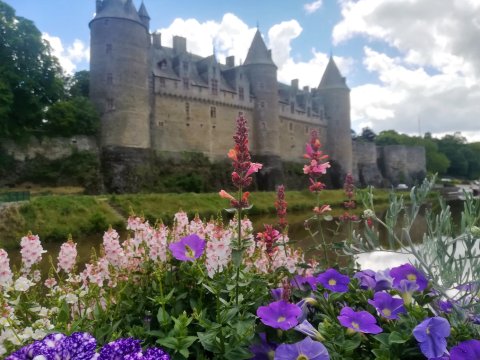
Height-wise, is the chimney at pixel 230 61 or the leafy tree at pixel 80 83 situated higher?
the chimney at pixel 230 61

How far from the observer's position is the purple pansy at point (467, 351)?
62.6 inches

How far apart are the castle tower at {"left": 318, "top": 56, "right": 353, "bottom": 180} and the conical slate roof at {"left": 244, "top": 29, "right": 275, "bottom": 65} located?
10.2m

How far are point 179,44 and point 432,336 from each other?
36655mm

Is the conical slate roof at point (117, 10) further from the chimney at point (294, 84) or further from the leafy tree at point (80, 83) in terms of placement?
the chimney at point (294, 84)

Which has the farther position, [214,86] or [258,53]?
[258,53]

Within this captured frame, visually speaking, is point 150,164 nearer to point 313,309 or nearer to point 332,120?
point 332,120

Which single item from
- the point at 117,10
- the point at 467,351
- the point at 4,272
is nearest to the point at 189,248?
the point at 4,272

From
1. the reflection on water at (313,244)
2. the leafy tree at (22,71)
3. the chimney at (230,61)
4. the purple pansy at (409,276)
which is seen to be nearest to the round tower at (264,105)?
the chimney at (230,61)

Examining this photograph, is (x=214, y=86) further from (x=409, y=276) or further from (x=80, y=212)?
(x=409, y=276)

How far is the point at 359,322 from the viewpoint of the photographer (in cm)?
189

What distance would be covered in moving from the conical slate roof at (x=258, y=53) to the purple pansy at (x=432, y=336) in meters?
36.2

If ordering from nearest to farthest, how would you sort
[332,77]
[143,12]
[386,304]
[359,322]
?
[359,322], [386,304], [143,12], [332,77]

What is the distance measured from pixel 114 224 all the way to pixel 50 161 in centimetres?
946

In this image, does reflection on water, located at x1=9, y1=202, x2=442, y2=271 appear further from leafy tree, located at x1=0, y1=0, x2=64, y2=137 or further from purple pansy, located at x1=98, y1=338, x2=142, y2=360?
leafy tree, located at x1=0, y1=0, x2=64, y2=137
